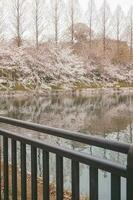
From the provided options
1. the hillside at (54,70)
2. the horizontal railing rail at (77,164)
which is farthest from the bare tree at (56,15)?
the horizontal railing rail at (77,164)

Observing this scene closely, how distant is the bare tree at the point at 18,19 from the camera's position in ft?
163

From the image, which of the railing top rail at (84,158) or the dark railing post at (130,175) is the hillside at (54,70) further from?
A: the dark railing post at (130,175)

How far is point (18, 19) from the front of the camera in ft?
163

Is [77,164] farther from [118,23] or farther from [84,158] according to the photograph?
[118,23]

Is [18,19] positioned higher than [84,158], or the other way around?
[18,19]

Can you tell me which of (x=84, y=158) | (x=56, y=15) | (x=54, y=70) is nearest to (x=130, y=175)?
(x=84, y=158)

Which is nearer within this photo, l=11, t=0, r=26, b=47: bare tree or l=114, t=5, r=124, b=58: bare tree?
l=11, t=0, r=26, b=47: bare tree

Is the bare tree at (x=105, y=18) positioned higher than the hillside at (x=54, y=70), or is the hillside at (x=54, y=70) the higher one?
the bare tree at (x=105, y=18)

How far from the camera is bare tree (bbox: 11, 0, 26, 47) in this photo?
49594 millimetres

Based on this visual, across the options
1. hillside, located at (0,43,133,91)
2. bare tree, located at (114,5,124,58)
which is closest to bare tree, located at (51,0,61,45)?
hillside, located at (0,43,133,91)

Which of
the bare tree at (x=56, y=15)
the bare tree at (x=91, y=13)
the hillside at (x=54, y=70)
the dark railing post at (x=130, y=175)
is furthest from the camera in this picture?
the bare tree at (x=91, y=13)

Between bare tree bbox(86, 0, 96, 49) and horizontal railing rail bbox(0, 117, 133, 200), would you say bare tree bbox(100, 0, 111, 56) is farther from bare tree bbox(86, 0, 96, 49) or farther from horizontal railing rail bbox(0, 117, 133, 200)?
horizontal railing rail bbox(0, 117, 133, 200)

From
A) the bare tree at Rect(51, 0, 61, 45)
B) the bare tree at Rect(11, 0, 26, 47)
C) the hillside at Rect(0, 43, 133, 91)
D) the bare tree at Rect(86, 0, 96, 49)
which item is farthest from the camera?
the bare tree at Rect(86, 0, 96, 49)

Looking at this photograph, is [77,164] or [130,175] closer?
[130,175]
